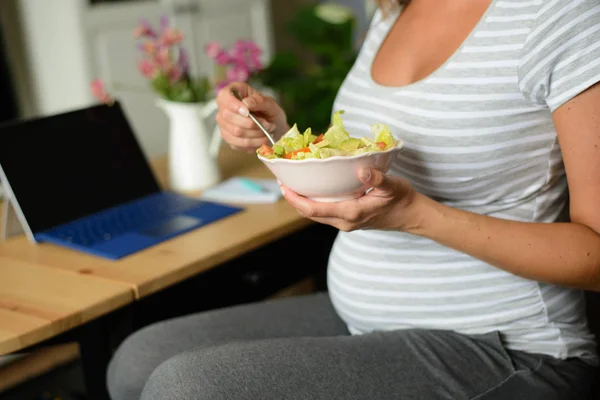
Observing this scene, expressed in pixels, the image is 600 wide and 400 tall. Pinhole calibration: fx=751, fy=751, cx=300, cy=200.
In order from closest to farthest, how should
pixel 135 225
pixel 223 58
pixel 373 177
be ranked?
pixel 373 177 < pixel 135 225 < pixel 223 58

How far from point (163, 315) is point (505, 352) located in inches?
23.2

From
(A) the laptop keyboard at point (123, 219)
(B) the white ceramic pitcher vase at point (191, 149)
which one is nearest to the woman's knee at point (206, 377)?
(A) the laptop keyboard at point (123, 219)

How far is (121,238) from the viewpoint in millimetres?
1269

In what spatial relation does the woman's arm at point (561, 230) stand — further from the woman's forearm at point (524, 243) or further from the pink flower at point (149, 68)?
the pink flower at point (149, 68)

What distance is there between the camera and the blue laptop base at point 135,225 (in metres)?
1.24

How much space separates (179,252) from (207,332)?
0.45ft

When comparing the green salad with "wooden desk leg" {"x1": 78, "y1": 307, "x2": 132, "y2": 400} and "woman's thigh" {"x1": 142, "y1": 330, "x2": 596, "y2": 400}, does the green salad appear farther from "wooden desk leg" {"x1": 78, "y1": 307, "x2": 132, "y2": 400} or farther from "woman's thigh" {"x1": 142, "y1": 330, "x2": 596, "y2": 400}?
"wooden desk leg" {"x1": 78, "y1": 307, "x2": 132, "y2": 400}

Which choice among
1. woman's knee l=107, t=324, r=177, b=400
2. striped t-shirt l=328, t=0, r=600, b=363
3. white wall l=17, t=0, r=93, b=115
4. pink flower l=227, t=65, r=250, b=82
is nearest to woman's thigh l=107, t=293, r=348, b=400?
woman's knee l=107, t=324, r=177, b=400

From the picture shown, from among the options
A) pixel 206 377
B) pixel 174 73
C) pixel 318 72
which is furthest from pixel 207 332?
pixel 318 72

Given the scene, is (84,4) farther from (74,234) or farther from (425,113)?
(425,113)

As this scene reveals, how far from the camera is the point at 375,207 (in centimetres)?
90

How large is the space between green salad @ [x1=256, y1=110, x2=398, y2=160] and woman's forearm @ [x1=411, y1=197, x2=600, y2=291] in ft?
0.31

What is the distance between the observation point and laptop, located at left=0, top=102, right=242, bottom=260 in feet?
4.17

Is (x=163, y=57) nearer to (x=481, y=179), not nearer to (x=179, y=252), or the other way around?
(x=179, y=252)
